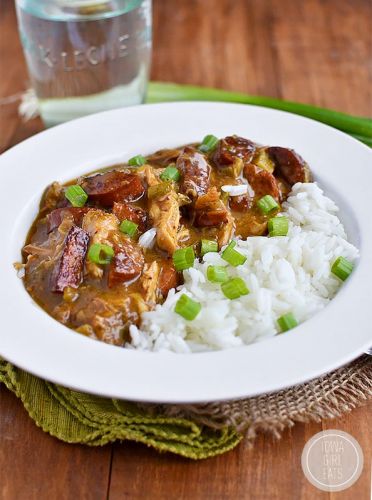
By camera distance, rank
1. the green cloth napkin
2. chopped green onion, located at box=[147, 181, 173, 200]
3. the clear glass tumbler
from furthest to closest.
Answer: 1. the clear glass tumbler
2. chopped green onion, located at box=[147, 181, 173, 200]
3. the green cloth napkin

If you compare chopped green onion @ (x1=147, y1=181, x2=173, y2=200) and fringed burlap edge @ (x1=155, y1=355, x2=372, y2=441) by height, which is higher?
chopped green onion @ (x1=147, y1=181, x2=173, y2=200)

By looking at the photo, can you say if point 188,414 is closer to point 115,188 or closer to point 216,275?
point 216,275

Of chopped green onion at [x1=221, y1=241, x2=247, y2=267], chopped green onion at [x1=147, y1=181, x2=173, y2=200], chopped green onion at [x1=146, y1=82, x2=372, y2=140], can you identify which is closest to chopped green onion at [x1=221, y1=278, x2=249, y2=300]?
chopped green onion at [x1=221, y1=241, x2=247, y2=267]

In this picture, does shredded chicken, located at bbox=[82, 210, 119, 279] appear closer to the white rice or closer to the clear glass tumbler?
the white rice

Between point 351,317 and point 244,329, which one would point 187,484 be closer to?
point 244,329

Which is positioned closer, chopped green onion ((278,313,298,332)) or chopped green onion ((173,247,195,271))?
chopped green onion ((278,313,298,332))

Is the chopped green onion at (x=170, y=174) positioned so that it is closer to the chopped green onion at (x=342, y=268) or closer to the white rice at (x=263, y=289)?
the white rice at (x=263, y=289)
